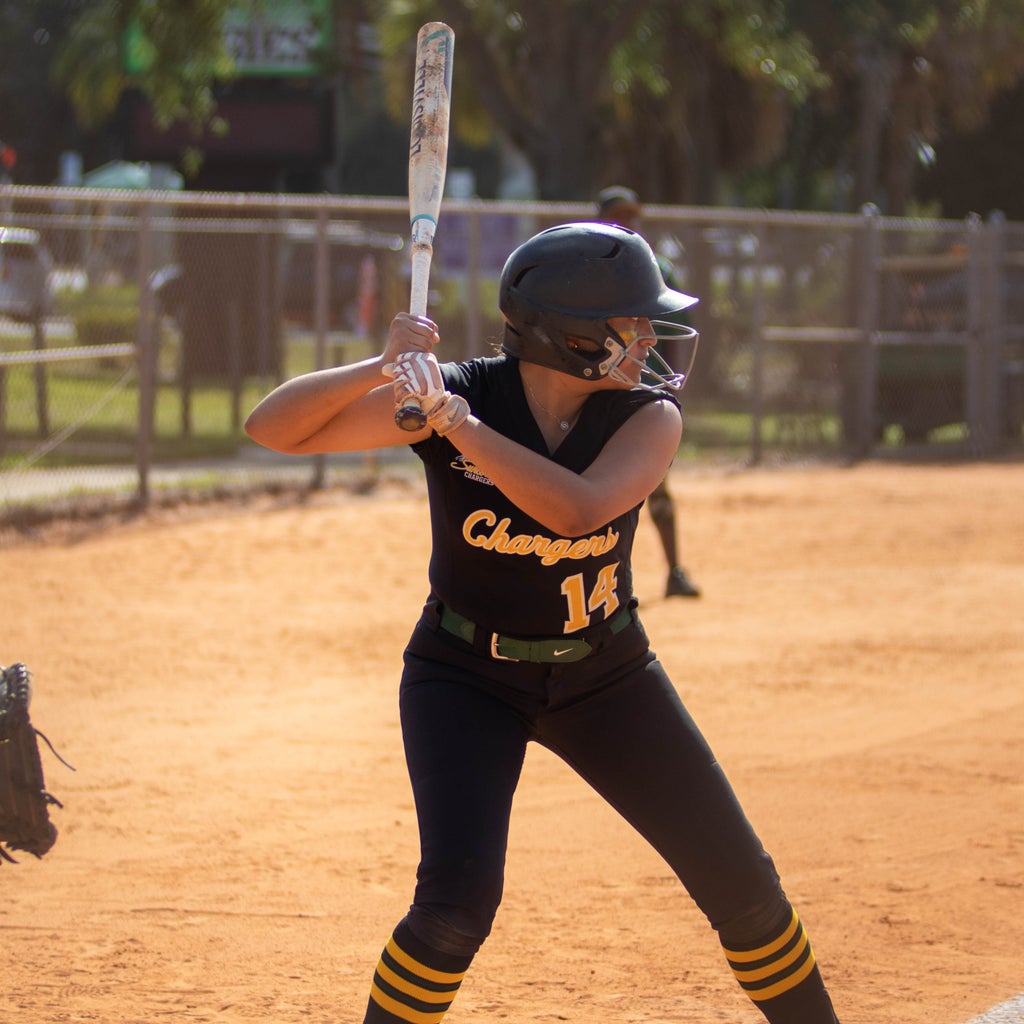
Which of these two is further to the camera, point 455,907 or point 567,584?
point 567,584

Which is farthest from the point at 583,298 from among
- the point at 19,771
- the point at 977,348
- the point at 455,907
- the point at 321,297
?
the point at 977,348

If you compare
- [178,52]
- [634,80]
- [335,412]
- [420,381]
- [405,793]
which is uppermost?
[634,80]

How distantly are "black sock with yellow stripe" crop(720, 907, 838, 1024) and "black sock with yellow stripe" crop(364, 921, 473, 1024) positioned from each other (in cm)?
65

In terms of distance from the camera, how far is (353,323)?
15008 mm

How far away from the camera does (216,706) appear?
729 cm

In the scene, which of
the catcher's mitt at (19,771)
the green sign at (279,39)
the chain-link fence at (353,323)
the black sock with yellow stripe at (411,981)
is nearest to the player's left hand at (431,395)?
the black sock with yellow stripe at (411,981)

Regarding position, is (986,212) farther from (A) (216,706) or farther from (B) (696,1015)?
(B) (696,1015)

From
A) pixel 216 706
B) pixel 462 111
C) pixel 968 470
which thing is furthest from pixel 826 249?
pixel 216 706

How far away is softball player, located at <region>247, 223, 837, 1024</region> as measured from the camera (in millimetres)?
3199

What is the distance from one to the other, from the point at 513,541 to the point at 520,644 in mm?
215

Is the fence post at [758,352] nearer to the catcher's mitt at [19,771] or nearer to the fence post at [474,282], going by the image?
the fence post at [474,282]

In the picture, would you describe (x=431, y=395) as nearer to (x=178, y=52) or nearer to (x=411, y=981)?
(x=411, y=981)

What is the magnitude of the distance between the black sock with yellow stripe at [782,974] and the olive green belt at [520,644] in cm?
67

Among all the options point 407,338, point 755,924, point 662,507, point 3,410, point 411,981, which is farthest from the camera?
point 3,410
